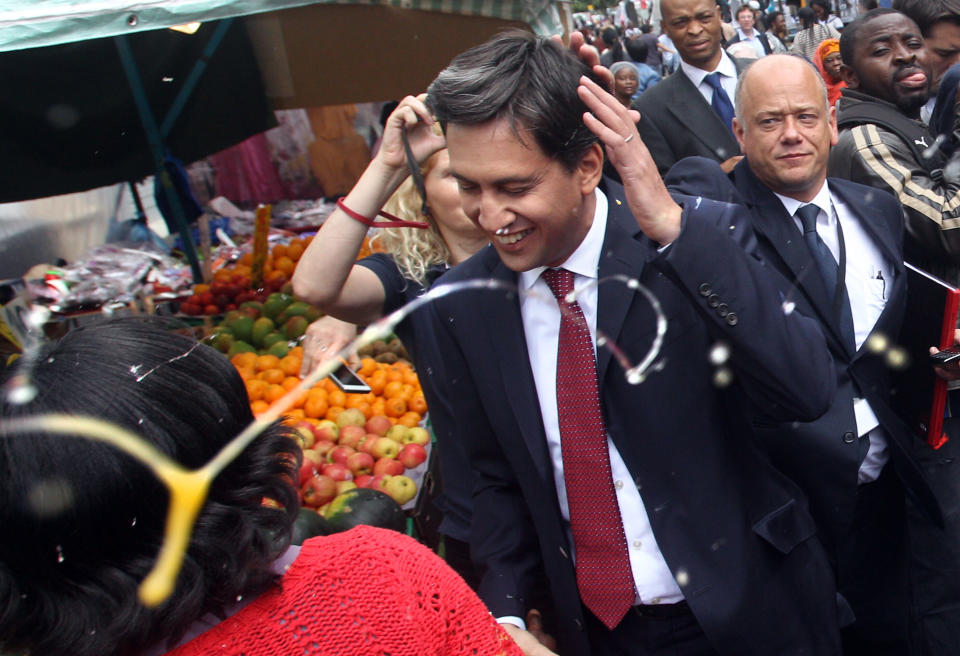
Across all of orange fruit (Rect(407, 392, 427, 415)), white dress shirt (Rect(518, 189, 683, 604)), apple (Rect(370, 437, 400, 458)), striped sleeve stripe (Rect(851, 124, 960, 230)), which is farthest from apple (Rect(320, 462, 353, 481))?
striped sleeve stripe (Rect(851, 124, 960, 230))

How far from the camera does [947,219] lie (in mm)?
2316

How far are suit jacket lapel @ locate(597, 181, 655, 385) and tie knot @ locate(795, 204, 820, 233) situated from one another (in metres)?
0.81

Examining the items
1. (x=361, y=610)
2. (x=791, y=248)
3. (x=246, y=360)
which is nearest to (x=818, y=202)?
(x=791, y=248)

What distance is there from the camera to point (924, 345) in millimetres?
2145

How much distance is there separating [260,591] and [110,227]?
22.1 feet

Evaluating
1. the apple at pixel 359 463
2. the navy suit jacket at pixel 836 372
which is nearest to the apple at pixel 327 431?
the apple at pixel 359 463

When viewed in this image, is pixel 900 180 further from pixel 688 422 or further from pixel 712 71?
pixel 712 71

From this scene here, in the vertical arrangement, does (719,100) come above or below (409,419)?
above

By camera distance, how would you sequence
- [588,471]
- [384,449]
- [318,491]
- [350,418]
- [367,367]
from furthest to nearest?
1. [367,367]
2. [350,418]
3. [384,449]
4. [318,491]
5. [588,471]

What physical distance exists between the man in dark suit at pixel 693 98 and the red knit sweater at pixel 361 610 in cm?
293

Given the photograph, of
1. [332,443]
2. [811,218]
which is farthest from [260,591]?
[332,443]

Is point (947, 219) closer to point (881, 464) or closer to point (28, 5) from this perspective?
point (881, 464)

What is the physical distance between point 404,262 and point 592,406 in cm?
94

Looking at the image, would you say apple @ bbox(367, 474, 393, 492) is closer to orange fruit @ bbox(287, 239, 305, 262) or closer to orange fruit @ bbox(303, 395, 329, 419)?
orange fruit @ bbox(303, 395, 329, 419)
